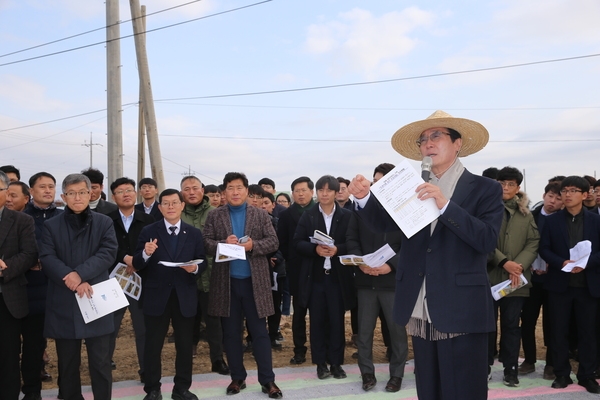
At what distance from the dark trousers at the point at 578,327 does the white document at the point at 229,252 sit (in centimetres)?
343

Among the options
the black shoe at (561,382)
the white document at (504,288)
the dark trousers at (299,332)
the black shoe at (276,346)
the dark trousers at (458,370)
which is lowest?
the black shoe at (561,382)

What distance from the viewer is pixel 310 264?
20.1ft

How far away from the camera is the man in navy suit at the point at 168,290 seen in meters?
5.07

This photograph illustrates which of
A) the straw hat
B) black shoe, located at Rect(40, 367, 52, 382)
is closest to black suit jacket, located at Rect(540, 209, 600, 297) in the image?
the straw hat

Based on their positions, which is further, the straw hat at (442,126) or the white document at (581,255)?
the white document at (581,255)

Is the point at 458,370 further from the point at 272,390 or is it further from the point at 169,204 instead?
the point at 169,204

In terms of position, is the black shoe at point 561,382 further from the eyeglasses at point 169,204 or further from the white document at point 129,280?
the white document at point 129,280

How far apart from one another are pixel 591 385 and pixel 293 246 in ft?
11.6

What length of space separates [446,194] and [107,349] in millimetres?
3162

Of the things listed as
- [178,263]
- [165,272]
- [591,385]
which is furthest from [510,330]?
[165,272]

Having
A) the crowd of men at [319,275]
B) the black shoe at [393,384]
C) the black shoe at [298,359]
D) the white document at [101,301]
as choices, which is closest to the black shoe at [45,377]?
the crowd of men at [319,275]

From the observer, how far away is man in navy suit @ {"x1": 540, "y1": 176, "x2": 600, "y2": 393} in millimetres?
5559

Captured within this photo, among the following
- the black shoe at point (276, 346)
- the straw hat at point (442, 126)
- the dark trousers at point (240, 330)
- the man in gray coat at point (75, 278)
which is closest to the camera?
the straw hat at point (442, 126)

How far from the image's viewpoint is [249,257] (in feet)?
17.7
